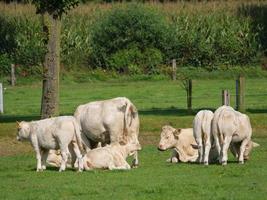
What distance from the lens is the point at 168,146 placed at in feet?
76.6

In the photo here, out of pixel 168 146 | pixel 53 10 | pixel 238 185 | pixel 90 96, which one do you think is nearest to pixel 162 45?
pixel 90 96

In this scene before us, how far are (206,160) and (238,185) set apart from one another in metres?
3.92

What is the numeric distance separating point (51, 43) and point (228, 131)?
10876mm

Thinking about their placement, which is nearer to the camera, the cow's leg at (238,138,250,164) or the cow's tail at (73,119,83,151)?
the cow's tail at (73,119,83,151)

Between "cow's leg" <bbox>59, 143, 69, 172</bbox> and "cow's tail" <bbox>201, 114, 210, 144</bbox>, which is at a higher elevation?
"cow's tail" <bbox>201, 114, 210, 144</bbox>

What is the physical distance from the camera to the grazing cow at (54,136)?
2108 centimetres

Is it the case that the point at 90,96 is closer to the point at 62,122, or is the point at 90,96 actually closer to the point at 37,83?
the point at 37,83

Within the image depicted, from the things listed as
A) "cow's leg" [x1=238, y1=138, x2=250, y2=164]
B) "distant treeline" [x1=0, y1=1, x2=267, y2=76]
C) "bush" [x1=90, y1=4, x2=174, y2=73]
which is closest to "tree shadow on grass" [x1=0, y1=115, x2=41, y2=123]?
"cow's leg" [x1=238, y1=138, x2=250, y2=164]

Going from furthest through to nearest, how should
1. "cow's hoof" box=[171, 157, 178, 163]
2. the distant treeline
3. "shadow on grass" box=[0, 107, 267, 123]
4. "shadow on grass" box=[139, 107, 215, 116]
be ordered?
1. the distant treeline
2. "shadow on grass" box=[139, 107, 215, 116]
3. "shadow on grass" box=[0, 107, 267, 123]
4. "cow's hoof" box=[171, 157, 178, 163]

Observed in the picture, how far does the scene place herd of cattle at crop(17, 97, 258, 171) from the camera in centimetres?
2128

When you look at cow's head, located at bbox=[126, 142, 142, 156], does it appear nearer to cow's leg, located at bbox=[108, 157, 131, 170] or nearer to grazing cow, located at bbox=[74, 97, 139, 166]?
grazing cow, located at bbox=[74, 97, 139, 166]

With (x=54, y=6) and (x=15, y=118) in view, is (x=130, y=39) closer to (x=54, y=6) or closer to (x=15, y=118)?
(x=15, y=118)

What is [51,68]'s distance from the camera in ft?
104

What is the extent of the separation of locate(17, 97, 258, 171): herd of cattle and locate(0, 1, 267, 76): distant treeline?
33.0m
